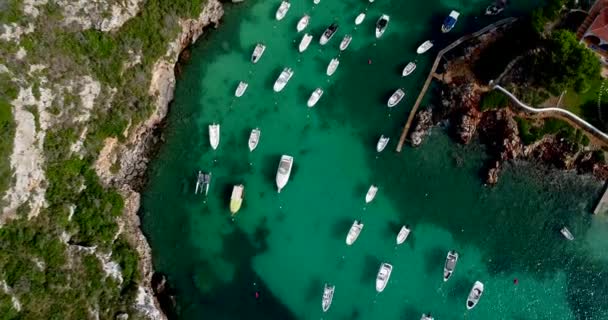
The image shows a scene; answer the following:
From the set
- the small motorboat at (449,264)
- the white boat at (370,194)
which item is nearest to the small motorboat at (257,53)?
the white boat at (370,194)

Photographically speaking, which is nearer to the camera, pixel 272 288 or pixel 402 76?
pixel 272 288

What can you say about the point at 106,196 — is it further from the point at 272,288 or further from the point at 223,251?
the point at 272,288

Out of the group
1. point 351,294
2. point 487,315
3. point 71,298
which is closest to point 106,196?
point 71,298

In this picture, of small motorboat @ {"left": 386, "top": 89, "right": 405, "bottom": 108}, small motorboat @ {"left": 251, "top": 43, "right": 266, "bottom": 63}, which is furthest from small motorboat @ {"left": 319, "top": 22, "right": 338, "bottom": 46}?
small motorboat @ {"left": 386, "top": 89, "right": 405, "bottom": 108}

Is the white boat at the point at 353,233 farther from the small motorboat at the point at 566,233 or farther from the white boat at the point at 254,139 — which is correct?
the small motorboat at the point at 566,233

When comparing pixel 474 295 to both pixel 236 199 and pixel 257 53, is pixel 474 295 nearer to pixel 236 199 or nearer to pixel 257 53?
pixel 236 199

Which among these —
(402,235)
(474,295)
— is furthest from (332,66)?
(474,295)

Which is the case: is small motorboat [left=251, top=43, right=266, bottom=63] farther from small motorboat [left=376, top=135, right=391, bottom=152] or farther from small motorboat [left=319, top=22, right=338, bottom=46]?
small motorboat [left=376, top=135, right=391, bottom=152]
